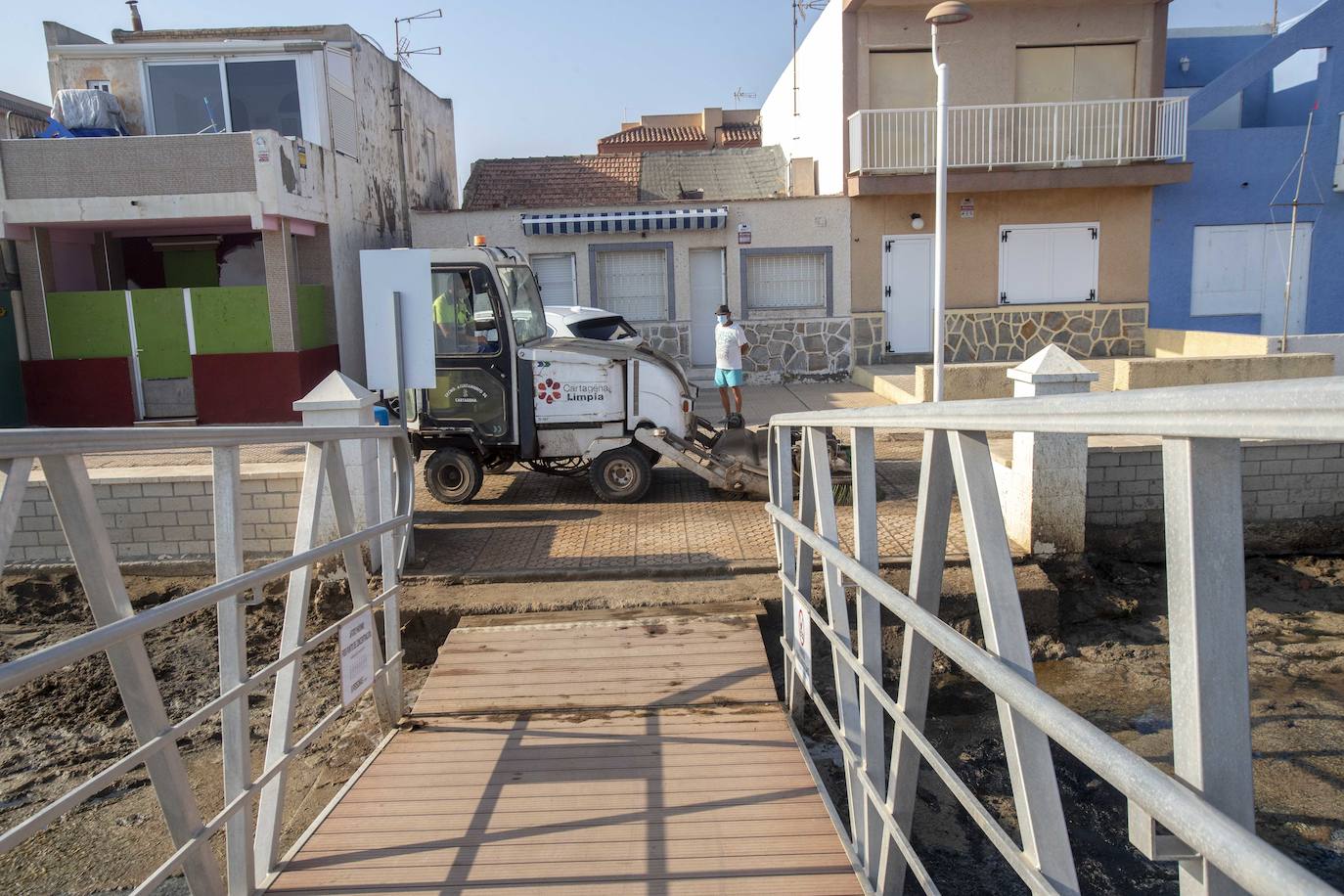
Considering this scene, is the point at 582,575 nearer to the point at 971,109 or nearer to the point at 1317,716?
the point at 1317,716

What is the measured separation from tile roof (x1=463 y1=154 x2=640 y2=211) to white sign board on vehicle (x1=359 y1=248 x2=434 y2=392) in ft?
41.5

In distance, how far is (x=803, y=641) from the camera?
166 inches

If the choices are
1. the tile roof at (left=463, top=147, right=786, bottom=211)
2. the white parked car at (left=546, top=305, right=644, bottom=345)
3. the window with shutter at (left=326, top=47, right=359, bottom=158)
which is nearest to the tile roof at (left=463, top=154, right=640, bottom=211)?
the tile roof at (left=463, top=147, right=786, bottom=211)

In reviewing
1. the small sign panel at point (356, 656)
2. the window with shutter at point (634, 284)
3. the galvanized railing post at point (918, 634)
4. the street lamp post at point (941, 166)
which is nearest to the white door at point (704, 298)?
the window with shutter at point (634, 284)

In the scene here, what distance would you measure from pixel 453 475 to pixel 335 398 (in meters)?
2.34

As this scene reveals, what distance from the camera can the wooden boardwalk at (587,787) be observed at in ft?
10.2

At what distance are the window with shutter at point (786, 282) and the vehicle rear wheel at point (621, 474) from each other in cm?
968

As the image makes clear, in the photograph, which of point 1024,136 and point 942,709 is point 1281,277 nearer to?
point 1024,136

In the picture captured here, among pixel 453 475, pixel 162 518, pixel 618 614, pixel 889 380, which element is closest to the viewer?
pixel 618 614

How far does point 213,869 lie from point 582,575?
433cm

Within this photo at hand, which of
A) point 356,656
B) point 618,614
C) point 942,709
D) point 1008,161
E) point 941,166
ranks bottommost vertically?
point 942,709

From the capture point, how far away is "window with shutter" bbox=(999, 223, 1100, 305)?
17984mm

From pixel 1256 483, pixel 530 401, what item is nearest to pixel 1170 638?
pixel 530 401

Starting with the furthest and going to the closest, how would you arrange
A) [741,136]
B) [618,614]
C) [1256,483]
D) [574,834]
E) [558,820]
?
[741,136] < [1256,483] < [618,614] < [558,820] < [574,834]
